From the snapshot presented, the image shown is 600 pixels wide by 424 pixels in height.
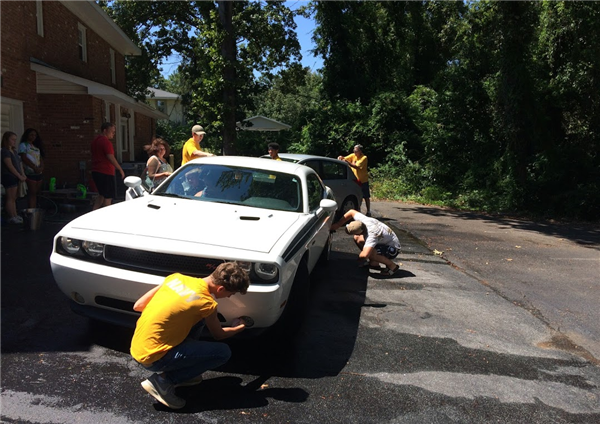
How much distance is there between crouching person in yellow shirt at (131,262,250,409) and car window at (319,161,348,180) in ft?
23.5

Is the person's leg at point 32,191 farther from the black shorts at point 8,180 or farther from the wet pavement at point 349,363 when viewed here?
the wet pavement at point 349,363

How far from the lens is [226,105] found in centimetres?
1595

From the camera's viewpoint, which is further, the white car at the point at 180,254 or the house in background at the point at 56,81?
the house in background at the point at 56,81

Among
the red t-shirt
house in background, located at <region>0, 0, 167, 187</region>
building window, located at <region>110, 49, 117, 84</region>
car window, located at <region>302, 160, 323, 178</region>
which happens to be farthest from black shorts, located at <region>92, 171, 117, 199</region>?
building window, located at <region>110, 49, 117, 84</region>

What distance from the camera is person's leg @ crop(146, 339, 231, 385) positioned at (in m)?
2.97

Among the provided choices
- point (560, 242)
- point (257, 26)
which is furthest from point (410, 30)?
point (560, 242)

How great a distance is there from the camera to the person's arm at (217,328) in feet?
10.3

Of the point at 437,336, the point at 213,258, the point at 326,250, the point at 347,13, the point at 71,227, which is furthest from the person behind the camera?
the point at 347,13

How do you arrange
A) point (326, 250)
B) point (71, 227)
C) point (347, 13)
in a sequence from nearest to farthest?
point (71, 227) < point (326, 250) < point (347, 13)

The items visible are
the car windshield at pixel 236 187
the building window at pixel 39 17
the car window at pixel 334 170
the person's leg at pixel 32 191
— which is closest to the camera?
the car windshield at pixel 236 187

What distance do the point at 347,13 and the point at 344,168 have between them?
53.5 feet

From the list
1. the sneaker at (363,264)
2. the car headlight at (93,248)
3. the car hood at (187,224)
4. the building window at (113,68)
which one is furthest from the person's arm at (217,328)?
the building window at (113,68)

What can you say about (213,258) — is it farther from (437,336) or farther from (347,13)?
(347,13)

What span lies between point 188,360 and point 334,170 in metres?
7.79
